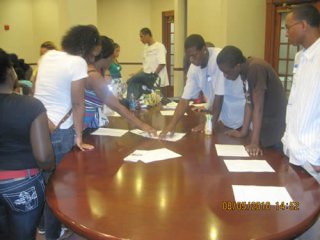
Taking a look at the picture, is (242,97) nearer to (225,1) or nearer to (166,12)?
(225,1)

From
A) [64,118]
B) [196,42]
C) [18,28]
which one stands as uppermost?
[18,28]

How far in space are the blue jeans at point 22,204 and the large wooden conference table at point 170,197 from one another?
0.07 meters

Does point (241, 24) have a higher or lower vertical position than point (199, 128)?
higher

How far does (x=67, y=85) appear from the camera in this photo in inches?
81.4

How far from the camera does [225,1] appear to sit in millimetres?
4918

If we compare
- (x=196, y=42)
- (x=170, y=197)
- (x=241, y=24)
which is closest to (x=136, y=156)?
(x=170, y=197)

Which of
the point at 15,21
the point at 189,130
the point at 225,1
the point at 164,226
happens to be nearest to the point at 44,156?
the point at 164,226

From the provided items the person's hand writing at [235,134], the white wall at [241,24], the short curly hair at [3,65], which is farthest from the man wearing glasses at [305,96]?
the white wall at [241,24]

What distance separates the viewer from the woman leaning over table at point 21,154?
4.88ft

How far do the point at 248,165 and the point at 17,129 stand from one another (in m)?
1.10

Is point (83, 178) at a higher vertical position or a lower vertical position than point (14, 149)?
lower

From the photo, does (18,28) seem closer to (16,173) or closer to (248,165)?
(16,173)

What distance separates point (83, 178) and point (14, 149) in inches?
13.1

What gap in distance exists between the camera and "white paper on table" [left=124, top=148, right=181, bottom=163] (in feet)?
6.48
